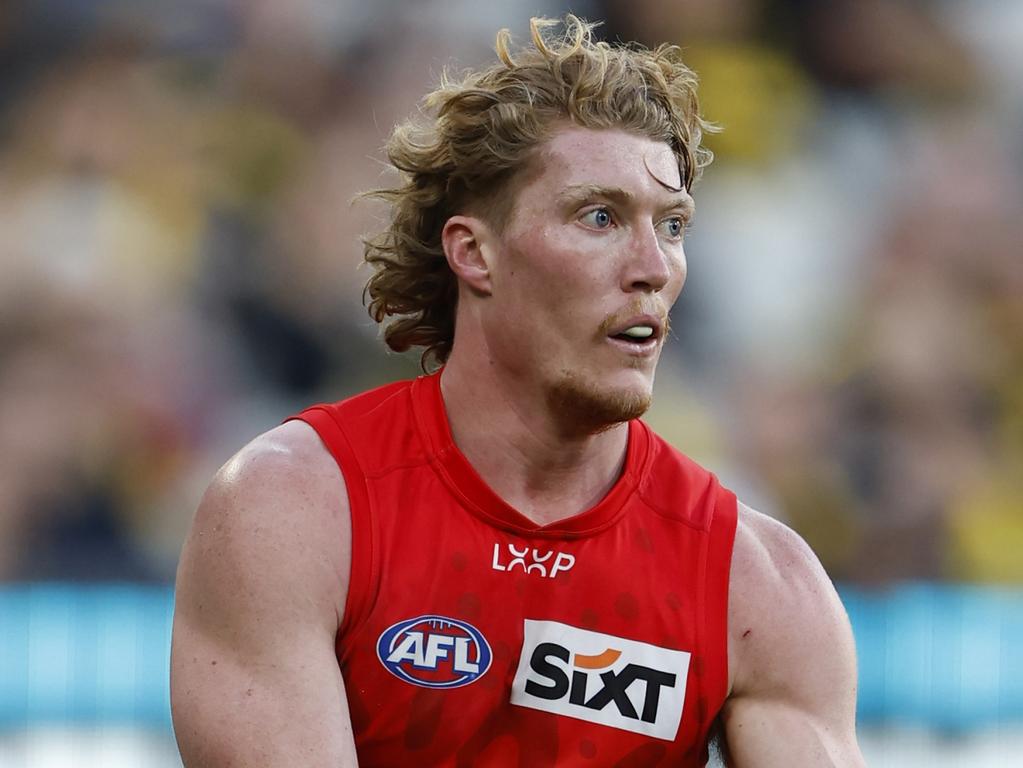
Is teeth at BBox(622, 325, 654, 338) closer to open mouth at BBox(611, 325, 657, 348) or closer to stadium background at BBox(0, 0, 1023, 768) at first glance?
open mouth at BBox(611, 325, 657, 348)

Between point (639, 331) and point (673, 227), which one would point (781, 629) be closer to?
point (639, 331)

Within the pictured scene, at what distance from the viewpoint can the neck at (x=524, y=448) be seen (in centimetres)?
367

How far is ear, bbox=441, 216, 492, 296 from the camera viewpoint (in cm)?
371

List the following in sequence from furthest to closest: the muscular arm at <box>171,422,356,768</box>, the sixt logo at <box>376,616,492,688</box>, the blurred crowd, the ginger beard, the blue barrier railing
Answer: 1. the blurred crowd
2. the blue barrier railing
3. the ginger beard
4. the sixt logo at <box>376,616,492,688</box>
5. the muscular arm at <box>171,422,356,768</box>

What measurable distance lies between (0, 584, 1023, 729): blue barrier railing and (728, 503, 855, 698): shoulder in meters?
3.14

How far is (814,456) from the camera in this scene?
7992mm

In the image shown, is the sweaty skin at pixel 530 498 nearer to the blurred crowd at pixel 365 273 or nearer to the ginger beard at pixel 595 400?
the ginger beard at pixel 595 400

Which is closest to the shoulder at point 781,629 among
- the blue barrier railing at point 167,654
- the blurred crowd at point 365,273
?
the blue barrier railing at point 167,654

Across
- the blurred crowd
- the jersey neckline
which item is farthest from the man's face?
the blurred crowd

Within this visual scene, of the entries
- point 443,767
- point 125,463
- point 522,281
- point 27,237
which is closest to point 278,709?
point 443,767

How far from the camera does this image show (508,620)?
3521 millimetres

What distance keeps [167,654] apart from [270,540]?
3164 millimetres

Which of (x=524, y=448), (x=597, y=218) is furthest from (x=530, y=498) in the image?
(x=597, y=218)

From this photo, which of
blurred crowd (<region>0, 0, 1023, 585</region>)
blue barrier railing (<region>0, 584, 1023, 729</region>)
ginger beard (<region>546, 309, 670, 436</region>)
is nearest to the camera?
ginger beard (<region>546, 309, 670, 436</region>)
